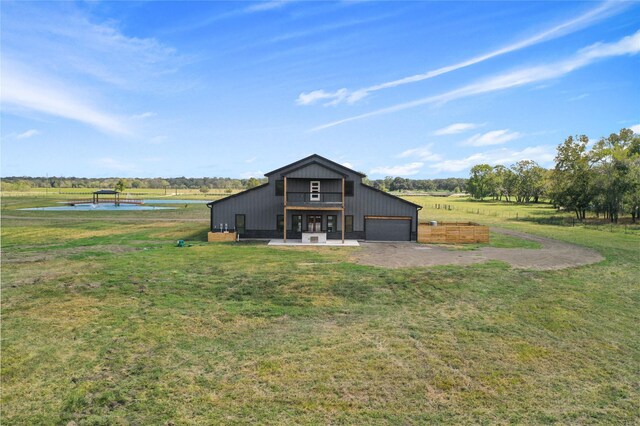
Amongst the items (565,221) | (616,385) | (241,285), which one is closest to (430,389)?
(616,385)

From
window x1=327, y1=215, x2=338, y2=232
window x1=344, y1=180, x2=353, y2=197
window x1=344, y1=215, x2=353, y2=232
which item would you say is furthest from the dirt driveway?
window x1=344, y1=180, x2=353, y2=197

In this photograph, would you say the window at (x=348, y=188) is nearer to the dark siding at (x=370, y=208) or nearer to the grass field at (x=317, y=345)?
the dark siding at (x=370, y=208)

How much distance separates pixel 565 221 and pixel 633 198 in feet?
24.4

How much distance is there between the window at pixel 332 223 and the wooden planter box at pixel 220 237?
7827mm

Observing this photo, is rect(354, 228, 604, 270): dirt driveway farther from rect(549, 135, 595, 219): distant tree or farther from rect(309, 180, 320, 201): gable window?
rect(549, 135, 595, 219): distant tree

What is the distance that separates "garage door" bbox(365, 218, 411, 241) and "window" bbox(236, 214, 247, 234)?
33.9ft

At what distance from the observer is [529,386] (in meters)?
8.48

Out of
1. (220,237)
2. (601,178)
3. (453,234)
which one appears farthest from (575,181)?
(220,237)

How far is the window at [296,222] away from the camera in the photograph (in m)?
30.4

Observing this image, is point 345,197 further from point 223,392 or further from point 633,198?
point 633,198

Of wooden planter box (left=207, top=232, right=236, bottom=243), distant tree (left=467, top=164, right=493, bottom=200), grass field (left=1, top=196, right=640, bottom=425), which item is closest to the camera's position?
grass field (left=1, top=196, right=640, bottom=425)

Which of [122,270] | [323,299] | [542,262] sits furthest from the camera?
[542,262]

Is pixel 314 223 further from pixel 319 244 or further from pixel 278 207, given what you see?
pixel 278 207

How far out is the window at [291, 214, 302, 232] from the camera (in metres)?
30.4
